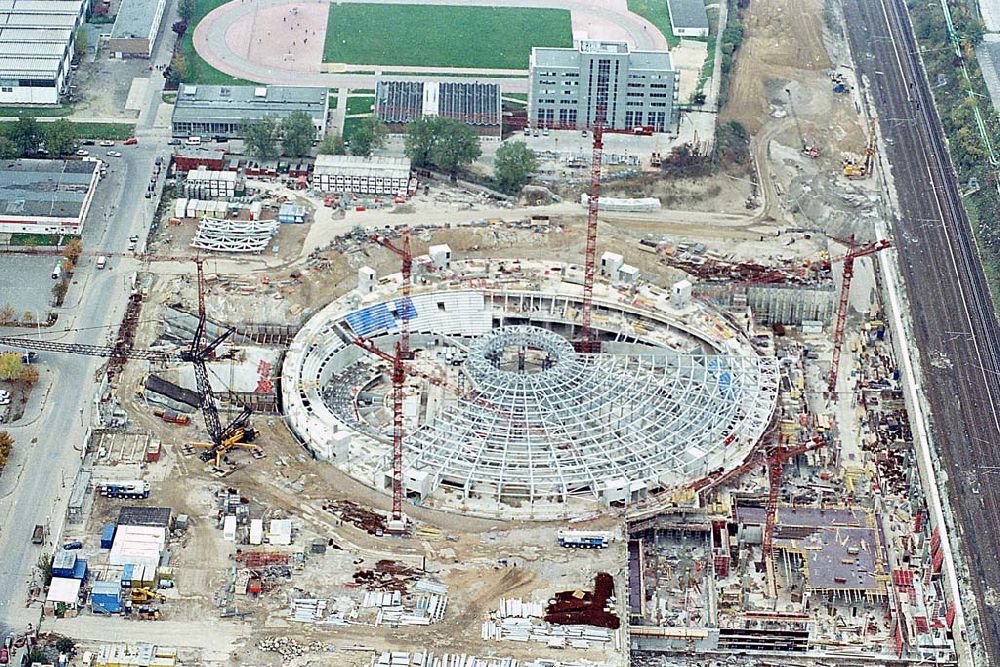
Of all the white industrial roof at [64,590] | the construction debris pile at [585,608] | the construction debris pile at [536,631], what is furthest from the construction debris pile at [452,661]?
the white industrial roof at [64,590]

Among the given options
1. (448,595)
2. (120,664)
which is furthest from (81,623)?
(448,595)

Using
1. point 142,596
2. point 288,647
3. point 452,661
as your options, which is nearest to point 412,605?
point 452,661

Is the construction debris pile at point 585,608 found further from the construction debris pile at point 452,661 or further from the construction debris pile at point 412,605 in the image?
the construction debris pile at point 412,605

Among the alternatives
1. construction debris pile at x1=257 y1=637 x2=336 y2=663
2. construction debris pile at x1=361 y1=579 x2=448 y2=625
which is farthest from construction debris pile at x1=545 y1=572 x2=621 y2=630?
construction debris pile at x1=257 y1=637 x2=336 y2=663

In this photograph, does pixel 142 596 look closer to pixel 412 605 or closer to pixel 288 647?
pixel 288 647

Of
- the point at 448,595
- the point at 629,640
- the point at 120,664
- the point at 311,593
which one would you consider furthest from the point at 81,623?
the point at 629,640

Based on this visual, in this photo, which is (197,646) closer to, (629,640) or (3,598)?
(3,598)
